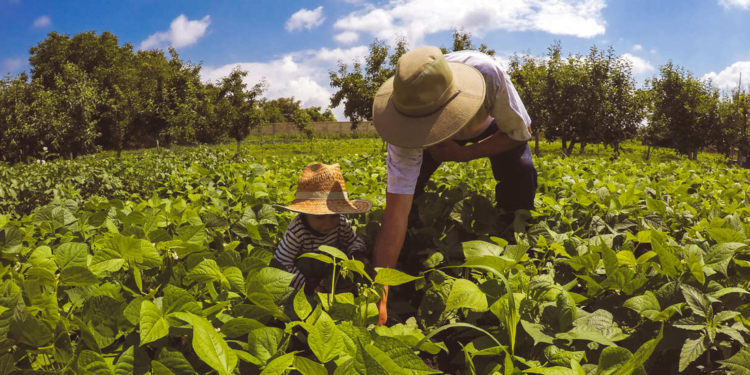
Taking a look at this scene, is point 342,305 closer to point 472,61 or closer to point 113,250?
point 113,250

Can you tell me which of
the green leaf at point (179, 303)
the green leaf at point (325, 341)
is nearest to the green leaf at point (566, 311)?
the green leaf at point (325, 341)

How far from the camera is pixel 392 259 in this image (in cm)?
218

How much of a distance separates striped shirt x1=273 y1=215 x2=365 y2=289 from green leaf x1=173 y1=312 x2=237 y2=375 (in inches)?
49.7

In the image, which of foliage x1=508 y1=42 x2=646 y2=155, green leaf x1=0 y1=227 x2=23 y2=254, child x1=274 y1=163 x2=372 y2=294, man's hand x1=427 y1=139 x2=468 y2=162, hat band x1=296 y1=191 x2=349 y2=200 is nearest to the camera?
green leaf x1=0 y1=227 x2=23 y2=254

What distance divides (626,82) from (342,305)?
27.6 m

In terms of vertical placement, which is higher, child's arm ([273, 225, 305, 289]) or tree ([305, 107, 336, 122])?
tree ([305, 107, 336, 122])

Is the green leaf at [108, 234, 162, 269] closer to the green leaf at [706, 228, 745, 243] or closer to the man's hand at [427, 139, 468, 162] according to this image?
the man's hand at [427, 139, 468, 162]

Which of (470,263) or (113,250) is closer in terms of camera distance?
(470,263)

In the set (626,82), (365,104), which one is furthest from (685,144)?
(365,104)

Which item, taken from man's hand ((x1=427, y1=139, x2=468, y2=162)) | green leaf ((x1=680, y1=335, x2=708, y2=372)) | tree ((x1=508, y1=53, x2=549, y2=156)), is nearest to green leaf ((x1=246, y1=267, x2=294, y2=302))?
green leaf ((x1=680, y1=335, x2=708, y2=372))

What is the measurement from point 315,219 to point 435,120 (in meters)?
0.93

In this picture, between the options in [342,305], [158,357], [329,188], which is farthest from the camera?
[329,188]

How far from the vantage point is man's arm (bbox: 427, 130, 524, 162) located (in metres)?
2.84

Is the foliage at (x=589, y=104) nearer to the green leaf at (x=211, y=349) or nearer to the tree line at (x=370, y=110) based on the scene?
the tree line at (x=370, y=110)
